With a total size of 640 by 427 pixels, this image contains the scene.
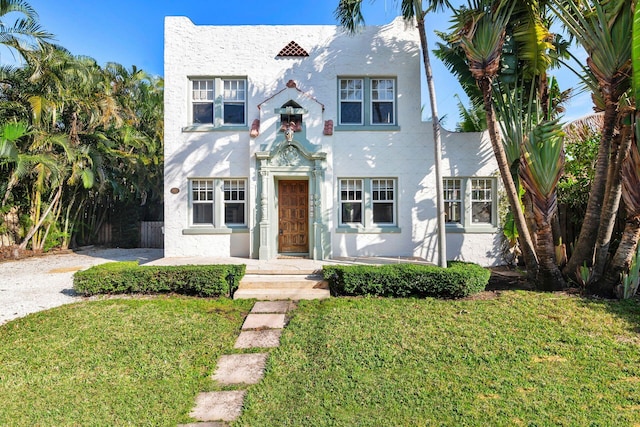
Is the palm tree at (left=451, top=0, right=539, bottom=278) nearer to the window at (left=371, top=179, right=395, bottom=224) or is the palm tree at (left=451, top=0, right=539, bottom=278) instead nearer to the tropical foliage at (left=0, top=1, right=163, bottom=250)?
the window at (left=371, top=179, right=395, bottom=224)

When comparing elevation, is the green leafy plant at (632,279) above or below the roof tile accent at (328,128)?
below

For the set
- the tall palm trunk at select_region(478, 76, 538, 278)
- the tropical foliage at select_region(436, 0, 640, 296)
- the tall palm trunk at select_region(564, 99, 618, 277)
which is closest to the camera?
the tropical foliage at select_region(436, 0, 640, 296)

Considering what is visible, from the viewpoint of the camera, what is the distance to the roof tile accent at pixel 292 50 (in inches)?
396

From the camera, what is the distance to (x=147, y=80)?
18.0 meters

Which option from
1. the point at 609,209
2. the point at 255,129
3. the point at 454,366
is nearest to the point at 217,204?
the point at 255,129

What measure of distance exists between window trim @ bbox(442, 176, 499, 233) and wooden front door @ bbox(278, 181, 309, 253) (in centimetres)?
442

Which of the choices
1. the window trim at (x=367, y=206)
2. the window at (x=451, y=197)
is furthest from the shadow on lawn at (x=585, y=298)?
the window trim at (x=367, y=206)

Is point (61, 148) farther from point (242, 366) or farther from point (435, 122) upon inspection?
point (435, 122)

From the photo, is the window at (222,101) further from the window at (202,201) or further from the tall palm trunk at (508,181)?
the tall palm trunk at (508,181)

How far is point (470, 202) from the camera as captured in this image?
394 inches

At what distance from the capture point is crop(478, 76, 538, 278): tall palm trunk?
7090mm

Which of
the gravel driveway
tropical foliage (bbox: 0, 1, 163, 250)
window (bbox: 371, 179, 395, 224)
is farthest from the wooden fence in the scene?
window (bbox: 371, 179, 395, 224)

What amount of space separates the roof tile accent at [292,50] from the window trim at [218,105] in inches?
58.2

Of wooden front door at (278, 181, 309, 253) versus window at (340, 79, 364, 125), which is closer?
wooden front door at (278, 181, 309, 253)
